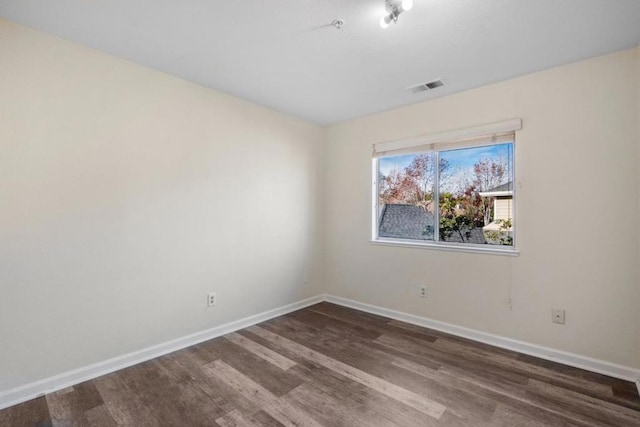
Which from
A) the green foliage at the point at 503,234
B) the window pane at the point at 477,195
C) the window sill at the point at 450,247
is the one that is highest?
the window pane at the point at 477,195

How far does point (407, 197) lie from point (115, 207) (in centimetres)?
291

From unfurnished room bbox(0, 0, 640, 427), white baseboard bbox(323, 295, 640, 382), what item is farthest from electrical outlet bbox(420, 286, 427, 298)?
white baseboard bbox(323, 295, 640, 382)

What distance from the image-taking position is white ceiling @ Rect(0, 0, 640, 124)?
1.76 meters

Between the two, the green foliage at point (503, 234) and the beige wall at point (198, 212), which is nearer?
the beige wall at point (198, 212)

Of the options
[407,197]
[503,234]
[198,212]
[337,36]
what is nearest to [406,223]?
[407,197]

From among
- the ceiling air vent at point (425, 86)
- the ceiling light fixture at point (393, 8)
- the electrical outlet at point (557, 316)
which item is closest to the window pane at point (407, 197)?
the ceiling air vent at point (425, 86)

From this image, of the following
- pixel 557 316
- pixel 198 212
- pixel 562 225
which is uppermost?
pixel 198 212

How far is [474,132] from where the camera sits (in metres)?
2.86

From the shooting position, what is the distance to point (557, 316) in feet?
8.00

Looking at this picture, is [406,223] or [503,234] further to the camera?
[406,223]

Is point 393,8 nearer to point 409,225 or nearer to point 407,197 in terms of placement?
point 407,197

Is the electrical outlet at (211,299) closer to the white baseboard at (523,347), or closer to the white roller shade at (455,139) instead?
the white baseboard at (523,347)

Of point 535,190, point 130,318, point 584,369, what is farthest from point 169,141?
point 584,369

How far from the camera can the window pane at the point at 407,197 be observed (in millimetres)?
3332
